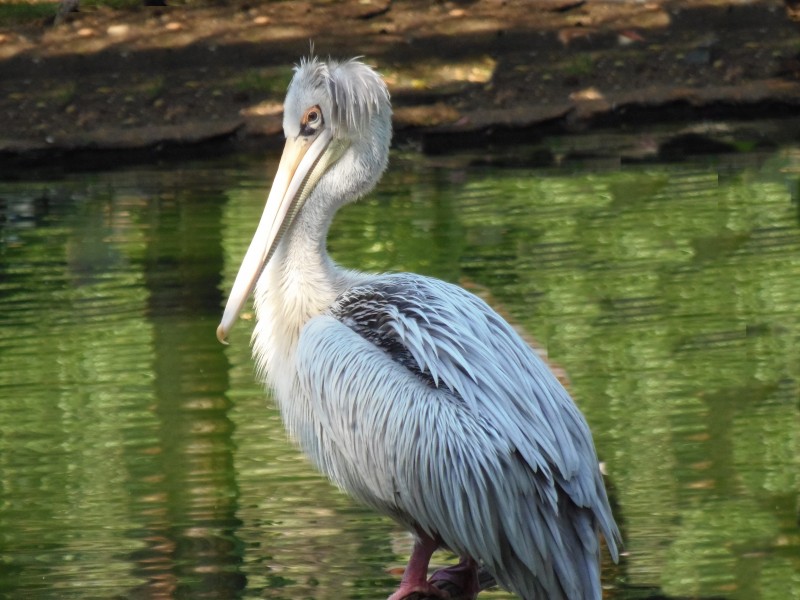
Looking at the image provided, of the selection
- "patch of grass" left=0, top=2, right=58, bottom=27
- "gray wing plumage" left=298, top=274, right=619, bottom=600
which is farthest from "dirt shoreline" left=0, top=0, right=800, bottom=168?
"gray wing plumage" left=298, top=274, right=619, bottom=600

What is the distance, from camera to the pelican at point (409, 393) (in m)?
3.42

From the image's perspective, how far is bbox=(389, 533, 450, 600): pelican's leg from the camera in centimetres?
362

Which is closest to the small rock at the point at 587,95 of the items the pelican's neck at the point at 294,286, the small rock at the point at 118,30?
the small rock at the point at 118,30

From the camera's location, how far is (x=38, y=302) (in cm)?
705

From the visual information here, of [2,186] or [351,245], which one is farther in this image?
[2,186]

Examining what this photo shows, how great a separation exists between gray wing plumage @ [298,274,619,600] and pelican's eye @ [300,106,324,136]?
0.60 metres

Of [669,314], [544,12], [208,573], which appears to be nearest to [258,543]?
[208,573]

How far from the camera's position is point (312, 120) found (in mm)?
4051

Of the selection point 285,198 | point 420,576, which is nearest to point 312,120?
point 285,198

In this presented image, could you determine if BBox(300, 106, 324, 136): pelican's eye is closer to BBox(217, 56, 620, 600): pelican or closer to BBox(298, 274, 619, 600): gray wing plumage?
BBox(217, 56, 620, 600): pelican

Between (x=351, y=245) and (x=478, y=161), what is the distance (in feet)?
6.70

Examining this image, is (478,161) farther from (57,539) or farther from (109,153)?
(57,539)

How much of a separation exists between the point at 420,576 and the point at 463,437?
0.46 metres

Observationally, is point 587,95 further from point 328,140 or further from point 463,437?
point 463,437
